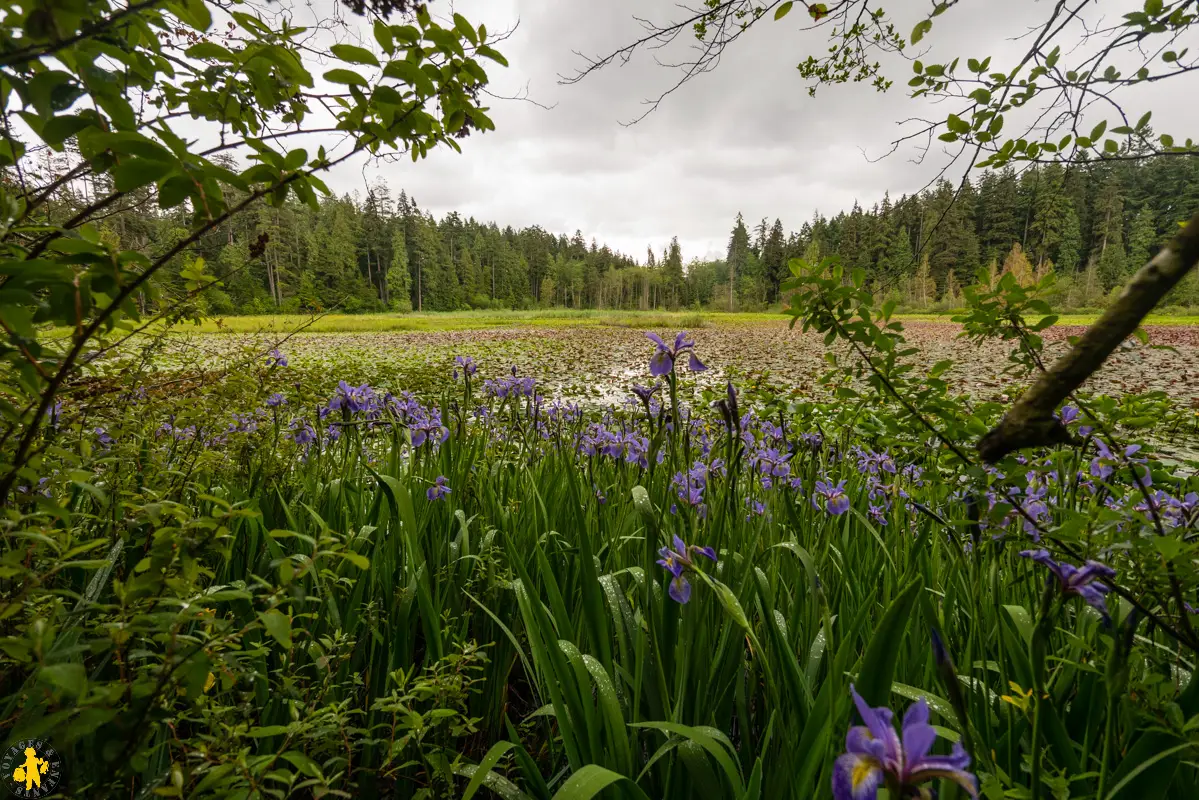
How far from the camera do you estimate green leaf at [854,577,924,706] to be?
0.94 meters

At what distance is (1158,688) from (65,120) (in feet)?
7.48

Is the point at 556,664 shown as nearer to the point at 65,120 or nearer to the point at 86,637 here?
the point at 86,637

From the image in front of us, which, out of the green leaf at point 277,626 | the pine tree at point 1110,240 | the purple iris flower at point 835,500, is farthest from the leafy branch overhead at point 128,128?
the pine tree at point 1110,240

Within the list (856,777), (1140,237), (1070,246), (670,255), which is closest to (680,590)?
(856,777)

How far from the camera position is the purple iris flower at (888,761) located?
1.45 ft

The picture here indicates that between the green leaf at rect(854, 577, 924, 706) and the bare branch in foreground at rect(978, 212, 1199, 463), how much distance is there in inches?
17.0

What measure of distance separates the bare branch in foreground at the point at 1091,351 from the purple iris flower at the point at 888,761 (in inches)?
13.3

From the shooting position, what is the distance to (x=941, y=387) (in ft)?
4.62

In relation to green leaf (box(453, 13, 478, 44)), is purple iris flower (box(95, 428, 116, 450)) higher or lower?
lower

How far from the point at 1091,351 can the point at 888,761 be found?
Answer: 0.53 metres

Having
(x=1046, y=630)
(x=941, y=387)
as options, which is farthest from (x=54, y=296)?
(x=941, y=387)

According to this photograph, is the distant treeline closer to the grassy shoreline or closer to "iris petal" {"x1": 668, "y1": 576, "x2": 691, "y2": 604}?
the grassy shoreline

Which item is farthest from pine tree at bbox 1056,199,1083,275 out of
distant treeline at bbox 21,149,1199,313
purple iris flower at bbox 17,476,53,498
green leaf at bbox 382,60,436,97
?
purple iris flower at bbox 17,476,53,498

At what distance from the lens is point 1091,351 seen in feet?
1.95
